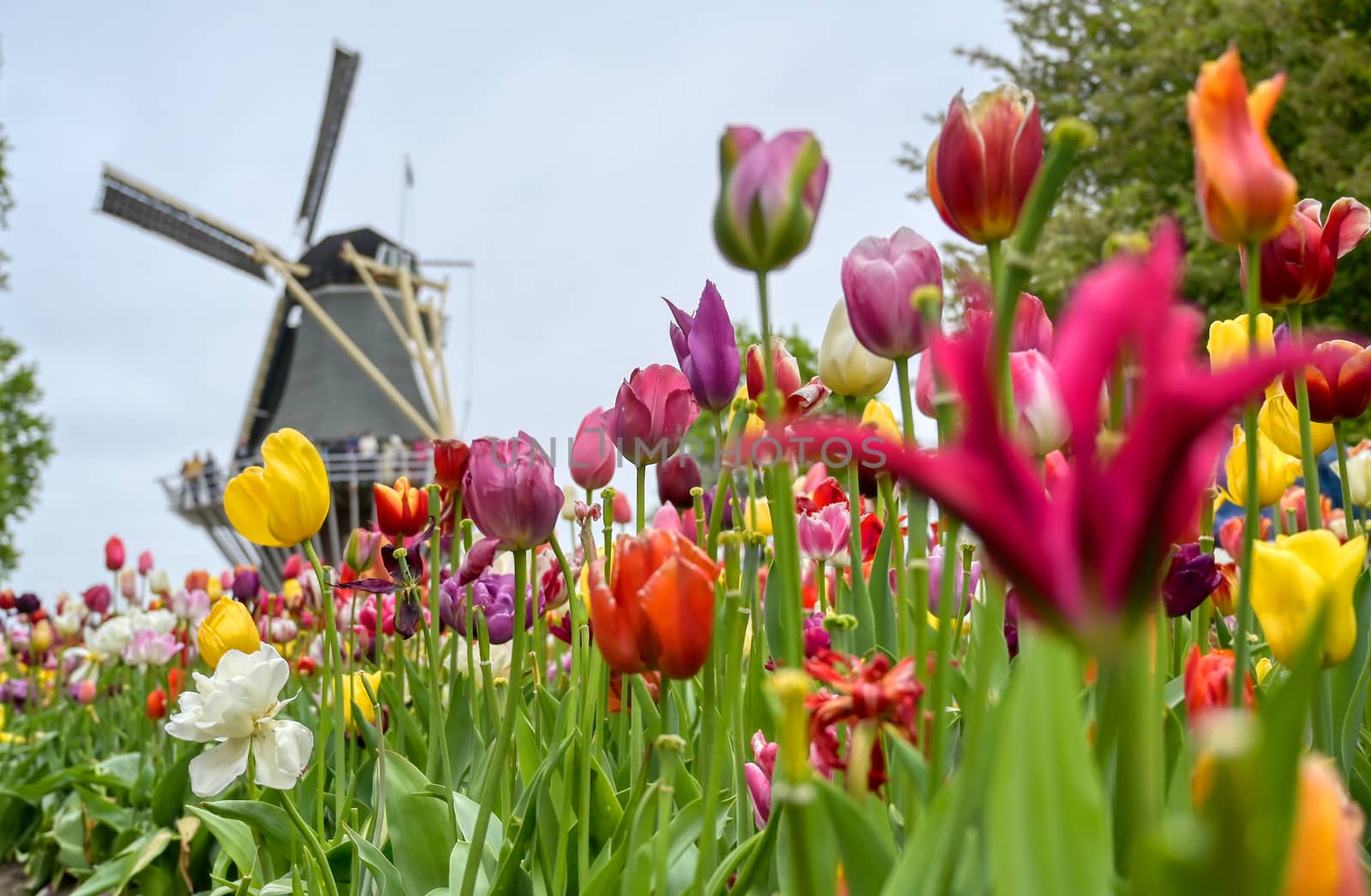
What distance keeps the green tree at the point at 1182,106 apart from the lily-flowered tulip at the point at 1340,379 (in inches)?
400

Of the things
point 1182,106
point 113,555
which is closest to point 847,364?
point 113,555

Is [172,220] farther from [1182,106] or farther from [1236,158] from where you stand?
[1236,158]

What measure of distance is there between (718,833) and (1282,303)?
2.76 ft

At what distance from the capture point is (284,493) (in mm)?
1423

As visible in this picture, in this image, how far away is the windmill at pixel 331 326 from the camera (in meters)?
21.7

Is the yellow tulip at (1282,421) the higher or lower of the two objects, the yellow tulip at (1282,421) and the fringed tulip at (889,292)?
the lower

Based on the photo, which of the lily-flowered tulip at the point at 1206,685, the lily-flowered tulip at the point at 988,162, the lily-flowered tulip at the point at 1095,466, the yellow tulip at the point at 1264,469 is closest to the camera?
the lily-flowered tulip at the point at 1095,466

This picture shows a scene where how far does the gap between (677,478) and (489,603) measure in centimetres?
36

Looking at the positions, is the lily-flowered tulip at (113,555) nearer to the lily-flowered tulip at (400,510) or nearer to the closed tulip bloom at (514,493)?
the lily-flowered tulip at (400,510)

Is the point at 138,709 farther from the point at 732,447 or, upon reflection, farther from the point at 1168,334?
the point at 1168,334

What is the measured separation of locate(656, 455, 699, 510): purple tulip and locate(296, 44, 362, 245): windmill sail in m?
24.1

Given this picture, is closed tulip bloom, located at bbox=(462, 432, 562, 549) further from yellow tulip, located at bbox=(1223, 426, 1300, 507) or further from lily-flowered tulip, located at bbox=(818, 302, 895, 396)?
yellow tulip, located at bbox=(1223, 426, 1300, 507)

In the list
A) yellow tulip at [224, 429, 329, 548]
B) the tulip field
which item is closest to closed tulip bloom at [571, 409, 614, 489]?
the tulip field

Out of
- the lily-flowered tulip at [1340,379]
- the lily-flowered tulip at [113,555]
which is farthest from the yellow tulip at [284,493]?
the lily-flowered tulip at [113,555]
